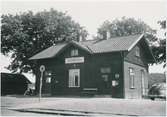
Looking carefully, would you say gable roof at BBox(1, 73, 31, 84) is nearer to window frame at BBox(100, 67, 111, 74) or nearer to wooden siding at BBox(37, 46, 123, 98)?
wooden siding at BBox(37, 46, 123, 98)

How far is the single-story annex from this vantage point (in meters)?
25.4

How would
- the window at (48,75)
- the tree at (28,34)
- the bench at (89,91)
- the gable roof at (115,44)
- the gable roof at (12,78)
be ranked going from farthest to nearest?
the tree at (28,34) → the gable roof at (12,78) → the window at (48,75) → the bench at (89,91) → the gable roof at (115,44)

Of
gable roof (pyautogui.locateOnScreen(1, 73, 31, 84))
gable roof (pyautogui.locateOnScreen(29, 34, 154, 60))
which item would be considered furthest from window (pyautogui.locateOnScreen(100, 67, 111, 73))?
gable roof (pyautogui.locateOnScreen(1, 73, 31, 84))

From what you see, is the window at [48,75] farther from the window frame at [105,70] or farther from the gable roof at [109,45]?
the window frame at [105,70]

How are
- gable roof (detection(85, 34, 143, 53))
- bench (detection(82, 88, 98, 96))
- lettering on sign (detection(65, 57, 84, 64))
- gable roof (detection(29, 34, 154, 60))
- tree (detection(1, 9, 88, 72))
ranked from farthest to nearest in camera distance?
tree (detection(1, 9, 88, 72))
lettering on sign (detection(65, 57, 84, 64))
bench (detection(82, 88, 98, 96))
gable roof (detection(29, 34, 154, 60))
gable roof (detection(85, 34, 143, 53))

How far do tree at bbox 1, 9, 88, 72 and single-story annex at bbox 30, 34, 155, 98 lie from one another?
11.6 metres

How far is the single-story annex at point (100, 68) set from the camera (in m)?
25.4

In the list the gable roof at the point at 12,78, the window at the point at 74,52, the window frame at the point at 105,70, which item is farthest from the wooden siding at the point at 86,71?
the gable roof at the point at 12,78

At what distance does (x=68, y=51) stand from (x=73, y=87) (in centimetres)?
362

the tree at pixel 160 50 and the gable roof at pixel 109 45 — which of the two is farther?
the tree at pixel 160 50

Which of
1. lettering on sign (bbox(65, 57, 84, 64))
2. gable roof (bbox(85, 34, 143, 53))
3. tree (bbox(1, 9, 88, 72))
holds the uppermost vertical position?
tree (bbox(1, 9, 88, 72))

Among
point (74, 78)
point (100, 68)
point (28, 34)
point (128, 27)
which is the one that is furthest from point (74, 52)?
point (128, 27)

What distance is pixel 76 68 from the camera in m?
27.7

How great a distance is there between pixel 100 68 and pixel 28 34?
1974cm
